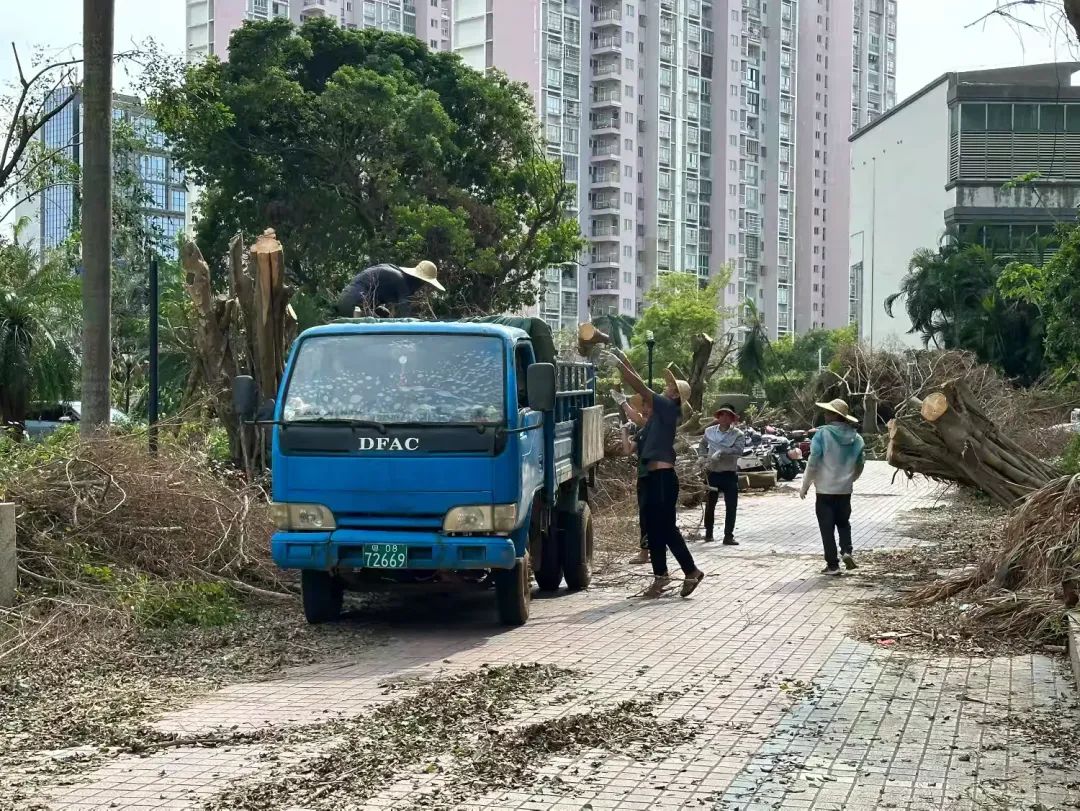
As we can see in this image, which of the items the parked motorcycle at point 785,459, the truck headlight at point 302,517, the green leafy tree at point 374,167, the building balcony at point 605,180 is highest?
the building balcony at point 605,180

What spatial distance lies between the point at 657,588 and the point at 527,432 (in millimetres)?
2683

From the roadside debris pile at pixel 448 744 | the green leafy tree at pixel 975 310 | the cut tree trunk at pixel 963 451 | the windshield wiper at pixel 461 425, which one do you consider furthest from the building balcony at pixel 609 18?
the roadside debris pile at pixel 448 744

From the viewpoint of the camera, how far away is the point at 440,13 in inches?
4678

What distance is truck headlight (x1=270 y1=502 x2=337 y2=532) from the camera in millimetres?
10273

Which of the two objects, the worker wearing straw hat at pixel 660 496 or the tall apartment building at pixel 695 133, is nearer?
the worker wearing straw hat at pixel 660 496

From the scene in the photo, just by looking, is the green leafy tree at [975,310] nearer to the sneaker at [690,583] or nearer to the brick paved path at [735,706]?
the sneaker at [690,583]

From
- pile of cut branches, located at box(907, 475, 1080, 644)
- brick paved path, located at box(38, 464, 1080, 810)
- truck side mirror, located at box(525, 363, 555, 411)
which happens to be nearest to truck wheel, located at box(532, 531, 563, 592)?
brick paved path, located at box(38, 464, 1080, 810)

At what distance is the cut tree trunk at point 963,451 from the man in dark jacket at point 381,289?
618 cm

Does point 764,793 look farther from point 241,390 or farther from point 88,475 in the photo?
point 88,475

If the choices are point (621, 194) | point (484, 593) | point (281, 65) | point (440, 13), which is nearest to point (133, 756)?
point (484, 593)

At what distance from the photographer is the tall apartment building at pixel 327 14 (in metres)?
104

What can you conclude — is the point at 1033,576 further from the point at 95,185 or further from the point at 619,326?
the point at 619,326

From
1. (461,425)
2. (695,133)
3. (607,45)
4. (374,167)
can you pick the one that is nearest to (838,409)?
(461,425)

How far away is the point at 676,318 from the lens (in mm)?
84062
